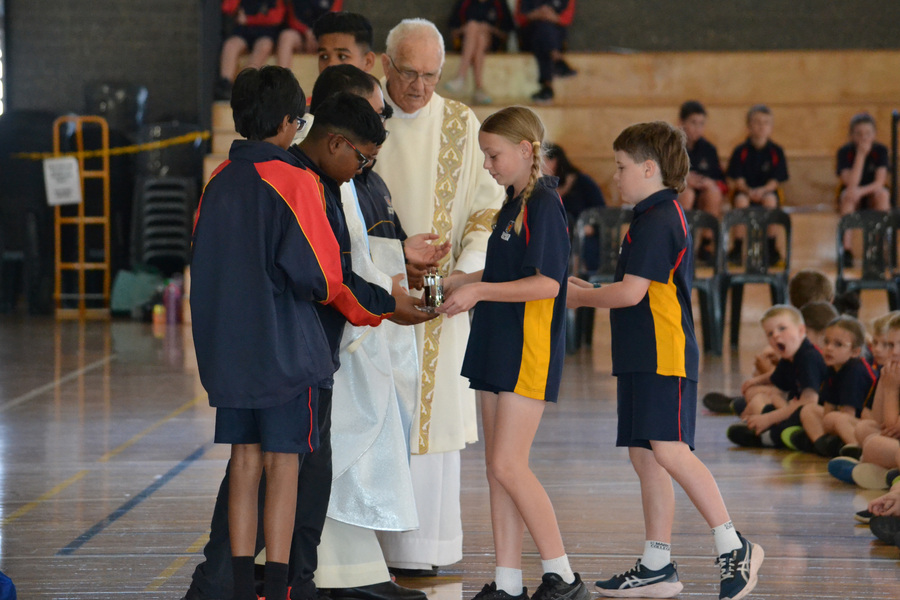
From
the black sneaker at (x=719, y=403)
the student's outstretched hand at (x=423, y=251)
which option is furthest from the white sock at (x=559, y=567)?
the black sneaker at (x=719, y=403)

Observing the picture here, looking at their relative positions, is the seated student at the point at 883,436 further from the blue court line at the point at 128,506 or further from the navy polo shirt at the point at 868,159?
the navy polo shirt at the point at 868,159

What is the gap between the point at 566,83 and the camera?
11.6 metres

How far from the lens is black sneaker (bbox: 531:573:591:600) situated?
2729 mm

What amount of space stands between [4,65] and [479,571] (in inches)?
435

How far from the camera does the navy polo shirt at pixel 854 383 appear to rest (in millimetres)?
4469

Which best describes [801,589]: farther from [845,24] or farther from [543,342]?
[845,24]

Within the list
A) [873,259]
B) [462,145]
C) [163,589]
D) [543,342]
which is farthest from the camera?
[873,259]

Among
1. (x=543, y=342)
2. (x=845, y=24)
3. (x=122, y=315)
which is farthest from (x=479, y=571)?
(x=845, y=24)

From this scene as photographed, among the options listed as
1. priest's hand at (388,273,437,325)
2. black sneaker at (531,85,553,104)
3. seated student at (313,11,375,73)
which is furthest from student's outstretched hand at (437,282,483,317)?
black sneaker at (531,85,553,104)

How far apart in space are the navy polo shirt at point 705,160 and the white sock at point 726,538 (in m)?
6.90

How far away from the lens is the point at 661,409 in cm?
283

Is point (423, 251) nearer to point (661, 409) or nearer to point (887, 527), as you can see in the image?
point (661, 409)

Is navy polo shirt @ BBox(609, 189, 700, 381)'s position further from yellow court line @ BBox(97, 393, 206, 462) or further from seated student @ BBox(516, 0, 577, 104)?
seated student @ BBox(516, 0, 577, 104)

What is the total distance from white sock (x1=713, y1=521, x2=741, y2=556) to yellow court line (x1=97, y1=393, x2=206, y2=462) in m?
2.67
